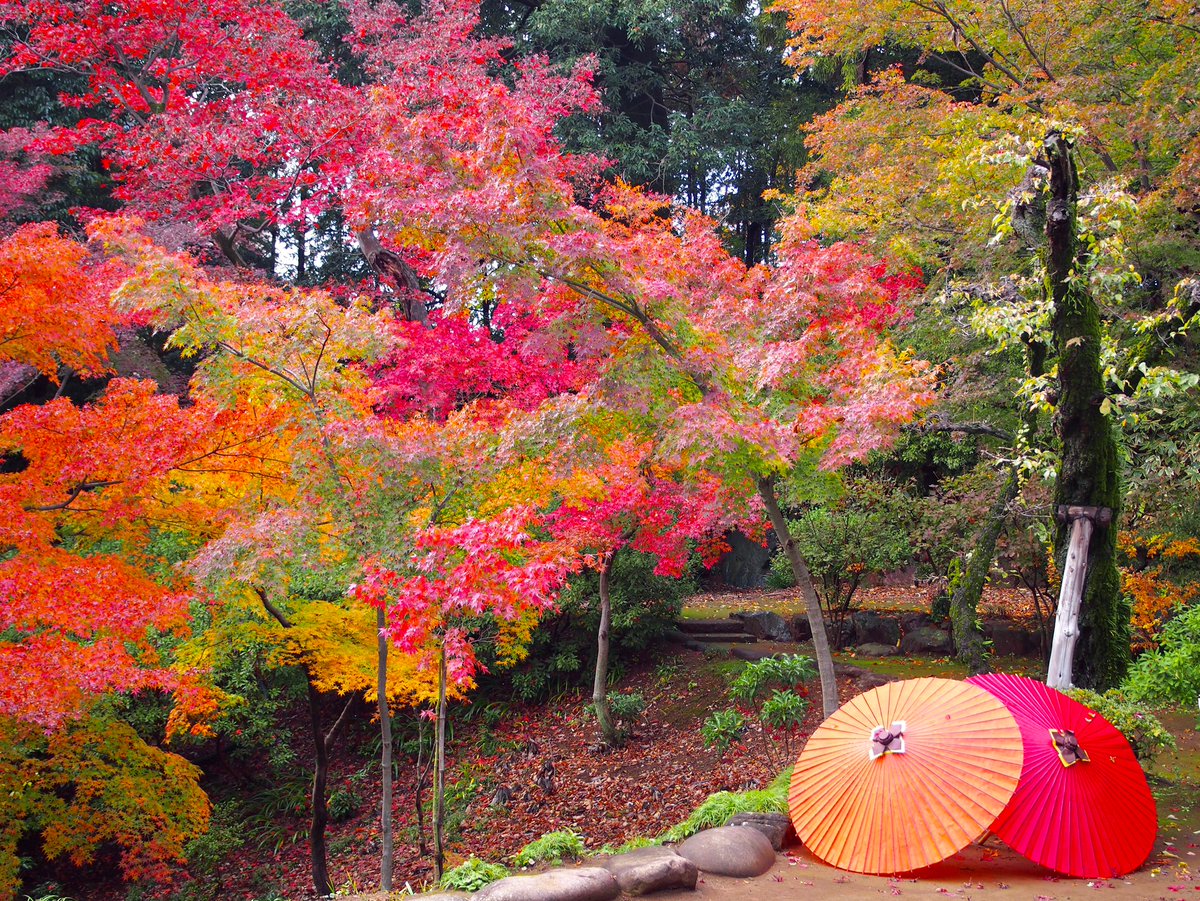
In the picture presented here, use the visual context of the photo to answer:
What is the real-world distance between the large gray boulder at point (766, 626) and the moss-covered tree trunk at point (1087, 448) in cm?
647

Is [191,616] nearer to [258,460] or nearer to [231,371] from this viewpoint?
[258,460]

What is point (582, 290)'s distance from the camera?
6.75 m

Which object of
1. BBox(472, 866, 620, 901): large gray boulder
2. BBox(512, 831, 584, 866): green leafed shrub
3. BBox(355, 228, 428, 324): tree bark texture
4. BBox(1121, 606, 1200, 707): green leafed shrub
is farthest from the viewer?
BBox(355, 228, 428, 324): tree bark texture

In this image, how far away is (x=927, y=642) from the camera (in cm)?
1152

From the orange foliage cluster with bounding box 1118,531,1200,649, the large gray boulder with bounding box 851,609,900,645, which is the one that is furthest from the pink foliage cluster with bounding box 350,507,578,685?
the large gray boulder with bounding box 851,609,900,645

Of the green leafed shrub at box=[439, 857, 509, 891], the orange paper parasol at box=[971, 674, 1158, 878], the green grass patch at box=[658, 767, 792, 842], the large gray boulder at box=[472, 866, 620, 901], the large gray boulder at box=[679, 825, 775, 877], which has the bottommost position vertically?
the green grass patch at box=[658, 767, 792, 842]

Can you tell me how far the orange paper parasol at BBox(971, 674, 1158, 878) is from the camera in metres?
4.37

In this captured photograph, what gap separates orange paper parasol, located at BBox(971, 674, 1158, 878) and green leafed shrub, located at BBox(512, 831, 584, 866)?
92.6 inches

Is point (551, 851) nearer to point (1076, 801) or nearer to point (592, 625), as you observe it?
point (1076, 801)

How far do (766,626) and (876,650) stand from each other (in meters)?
1.79

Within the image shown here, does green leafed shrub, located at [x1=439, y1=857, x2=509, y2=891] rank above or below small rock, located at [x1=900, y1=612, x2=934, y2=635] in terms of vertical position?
above

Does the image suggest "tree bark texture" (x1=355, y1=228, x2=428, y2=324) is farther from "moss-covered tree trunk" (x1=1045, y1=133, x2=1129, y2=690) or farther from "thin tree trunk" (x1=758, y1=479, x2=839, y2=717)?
"moss-covered tree trunk" (x1=1045, y1=133, x2=1129, y2=690)

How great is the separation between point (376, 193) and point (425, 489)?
262 centimetres

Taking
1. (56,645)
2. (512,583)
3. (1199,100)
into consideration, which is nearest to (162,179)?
(56,645)
